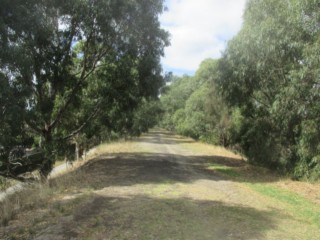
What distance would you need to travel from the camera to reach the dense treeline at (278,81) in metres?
12.0

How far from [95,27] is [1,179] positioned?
312 inches

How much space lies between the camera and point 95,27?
57.4 ft

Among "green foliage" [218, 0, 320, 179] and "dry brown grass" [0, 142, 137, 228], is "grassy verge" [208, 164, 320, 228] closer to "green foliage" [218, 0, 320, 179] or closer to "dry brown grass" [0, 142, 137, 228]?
"green foliage" [218, 0, 320, 179]

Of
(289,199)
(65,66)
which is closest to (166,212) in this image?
(289,199)

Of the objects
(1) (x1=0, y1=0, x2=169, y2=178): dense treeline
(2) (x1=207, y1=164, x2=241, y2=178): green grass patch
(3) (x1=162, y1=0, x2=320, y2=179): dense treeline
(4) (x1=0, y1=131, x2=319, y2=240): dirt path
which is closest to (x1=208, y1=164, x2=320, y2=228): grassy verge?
(2) (x1=207, y1=164, x2=241, y2=178): green grass patch

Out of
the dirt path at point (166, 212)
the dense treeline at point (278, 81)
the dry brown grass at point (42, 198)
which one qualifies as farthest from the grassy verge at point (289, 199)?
the dry brown grass at point (42, 198)

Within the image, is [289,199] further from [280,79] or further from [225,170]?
[225,170]

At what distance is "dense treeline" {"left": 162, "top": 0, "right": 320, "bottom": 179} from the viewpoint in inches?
473

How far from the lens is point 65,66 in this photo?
→ 17469mm

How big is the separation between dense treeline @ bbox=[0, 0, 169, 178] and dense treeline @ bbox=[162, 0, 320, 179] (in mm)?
4144

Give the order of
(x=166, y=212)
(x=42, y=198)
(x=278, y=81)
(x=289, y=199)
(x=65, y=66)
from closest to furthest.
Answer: (x=166, y=212), (x=42, y=198), (x=289, y=199), (x=278, y=81), (x=65, y=66)

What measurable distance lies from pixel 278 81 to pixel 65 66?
9416 mm

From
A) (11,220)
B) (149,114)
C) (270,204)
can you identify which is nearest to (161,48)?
(270,204)

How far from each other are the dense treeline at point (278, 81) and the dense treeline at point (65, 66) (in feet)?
13.6
